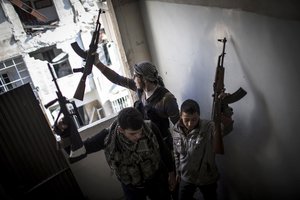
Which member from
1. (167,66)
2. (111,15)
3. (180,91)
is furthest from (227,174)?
(111,15)

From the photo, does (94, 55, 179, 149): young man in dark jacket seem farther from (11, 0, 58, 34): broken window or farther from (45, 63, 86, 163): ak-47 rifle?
(11, 0, 58, 34): broken window

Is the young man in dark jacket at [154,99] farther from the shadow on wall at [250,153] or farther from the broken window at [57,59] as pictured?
the broken window at [57,59]

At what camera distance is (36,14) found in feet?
33.1

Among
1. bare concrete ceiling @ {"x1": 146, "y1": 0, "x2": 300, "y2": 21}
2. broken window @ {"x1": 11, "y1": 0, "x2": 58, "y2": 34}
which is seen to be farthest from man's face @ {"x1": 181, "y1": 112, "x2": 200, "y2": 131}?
broken window @ {"x1": 11, "y1": 0, "x2": 58, "y2": 34}

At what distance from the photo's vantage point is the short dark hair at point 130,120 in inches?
71.6

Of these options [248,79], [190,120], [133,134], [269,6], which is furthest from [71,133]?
[269,6]

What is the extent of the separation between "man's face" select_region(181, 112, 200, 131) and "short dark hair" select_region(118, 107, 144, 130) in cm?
41

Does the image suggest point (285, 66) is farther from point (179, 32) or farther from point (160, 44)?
point (160, 44)

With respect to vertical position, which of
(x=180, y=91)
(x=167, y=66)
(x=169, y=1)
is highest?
(x=169, y=1)

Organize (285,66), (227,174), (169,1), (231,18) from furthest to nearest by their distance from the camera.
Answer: (227,174), (169,1), (231,18), (285,66)

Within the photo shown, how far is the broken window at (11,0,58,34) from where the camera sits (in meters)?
9.77

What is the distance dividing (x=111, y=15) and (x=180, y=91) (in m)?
1.17

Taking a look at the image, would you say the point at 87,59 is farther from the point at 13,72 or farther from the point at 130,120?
the point at 13,72

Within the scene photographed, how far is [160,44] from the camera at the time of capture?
293 centimetres
